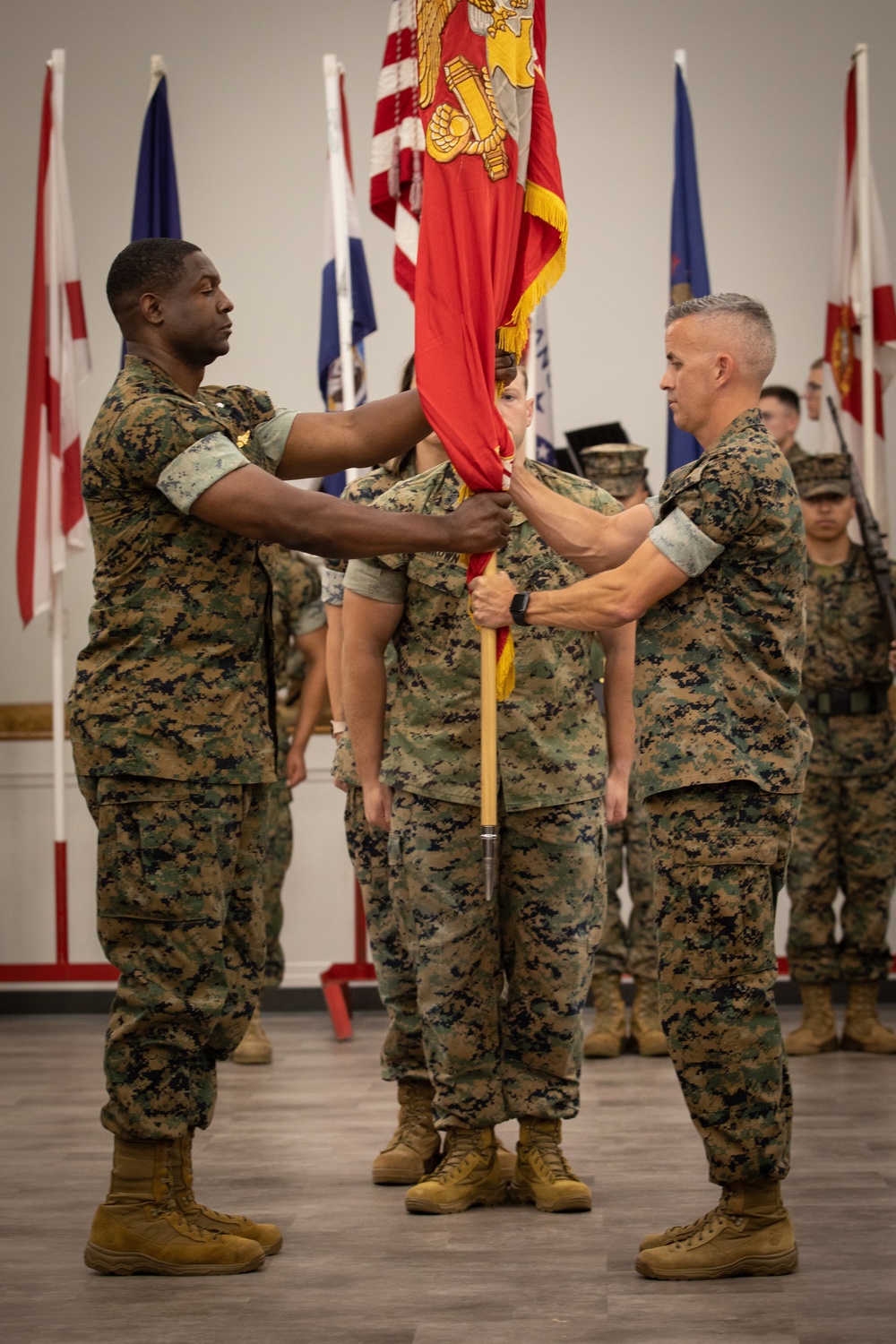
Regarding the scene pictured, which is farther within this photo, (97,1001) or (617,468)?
(97,1001)

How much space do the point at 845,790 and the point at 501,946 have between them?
2107mm

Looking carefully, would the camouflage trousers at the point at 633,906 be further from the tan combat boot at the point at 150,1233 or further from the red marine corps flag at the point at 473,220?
the tan combat boot at the point at 150,1233

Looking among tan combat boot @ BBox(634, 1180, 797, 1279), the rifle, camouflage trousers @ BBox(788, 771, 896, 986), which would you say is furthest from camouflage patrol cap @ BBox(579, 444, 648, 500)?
tan combat boot @ BBox(634, 1180, 797, 1279)

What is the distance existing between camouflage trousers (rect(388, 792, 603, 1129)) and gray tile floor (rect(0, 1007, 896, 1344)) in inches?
10.5

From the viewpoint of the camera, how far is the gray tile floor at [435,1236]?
2.51 metres

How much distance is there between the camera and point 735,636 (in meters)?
2.71

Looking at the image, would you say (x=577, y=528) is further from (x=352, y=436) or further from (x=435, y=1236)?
(x=435, y=1236)

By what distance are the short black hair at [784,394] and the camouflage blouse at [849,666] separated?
0.95 m

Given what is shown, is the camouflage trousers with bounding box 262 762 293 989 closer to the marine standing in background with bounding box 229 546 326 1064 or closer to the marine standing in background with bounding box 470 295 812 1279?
the marine standing in background with bounding box 229 546 326 1064

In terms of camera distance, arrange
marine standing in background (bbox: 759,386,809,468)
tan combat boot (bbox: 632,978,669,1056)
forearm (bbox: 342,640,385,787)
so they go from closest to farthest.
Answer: forearm (bbox: 342,640,385,787), tan combat boot (bbox: 632,978,669,1056), marine standing in background (bbox: 759,386,809,468)

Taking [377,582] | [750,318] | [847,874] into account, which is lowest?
[847,874]

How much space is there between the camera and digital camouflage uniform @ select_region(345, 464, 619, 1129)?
10.2 ft

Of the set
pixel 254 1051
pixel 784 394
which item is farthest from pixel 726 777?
pixel 784 394

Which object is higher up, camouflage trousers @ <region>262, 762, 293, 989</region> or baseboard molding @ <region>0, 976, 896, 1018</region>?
camouflage trousers @ <region>262, 762, 293, 989</region>
